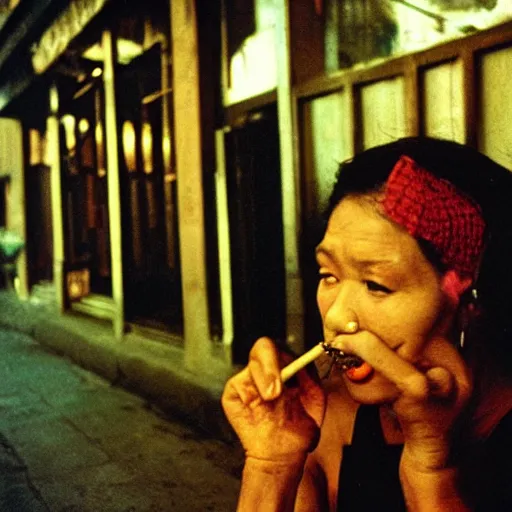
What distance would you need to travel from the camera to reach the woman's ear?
129 cm

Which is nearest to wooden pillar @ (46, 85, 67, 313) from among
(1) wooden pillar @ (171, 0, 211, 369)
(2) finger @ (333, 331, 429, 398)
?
(1) wooden pillar @ (171, 0, 211, 369)

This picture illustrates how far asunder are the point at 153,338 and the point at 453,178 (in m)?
5.60

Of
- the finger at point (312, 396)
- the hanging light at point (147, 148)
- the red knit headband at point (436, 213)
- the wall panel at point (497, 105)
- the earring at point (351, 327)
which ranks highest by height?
the hanging light at point (147, 148)

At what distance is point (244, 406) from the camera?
146cm

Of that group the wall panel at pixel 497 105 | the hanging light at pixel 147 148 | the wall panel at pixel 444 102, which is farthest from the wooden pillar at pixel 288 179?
the hanging light at pixel 147 148

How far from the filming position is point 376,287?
1.31 meters

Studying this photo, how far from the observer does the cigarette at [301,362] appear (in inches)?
53.3

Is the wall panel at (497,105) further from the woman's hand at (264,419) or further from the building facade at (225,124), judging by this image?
the woman's hand at (264,419)

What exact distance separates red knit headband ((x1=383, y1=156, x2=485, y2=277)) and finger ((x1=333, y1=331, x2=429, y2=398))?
0.85 feet

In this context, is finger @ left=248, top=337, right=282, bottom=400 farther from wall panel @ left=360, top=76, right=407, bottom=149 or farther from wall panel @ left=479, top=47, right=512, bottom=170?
wall panel @ left=360, top=76, right=407, bottom=149

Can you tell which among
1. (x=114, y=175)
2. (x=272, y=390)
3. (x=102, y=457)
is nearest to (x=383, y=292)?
(x=272, y=390)

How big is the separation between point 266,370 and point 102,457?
3.61 m

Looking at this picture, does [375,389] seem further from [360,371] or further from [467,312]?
[467,312]

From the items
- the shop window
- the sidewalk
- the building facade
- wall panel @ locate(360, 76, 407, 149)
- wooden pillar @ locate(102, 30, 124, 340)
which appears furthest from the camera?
wooden pillar @ locate(102, 30, 124, 340)
